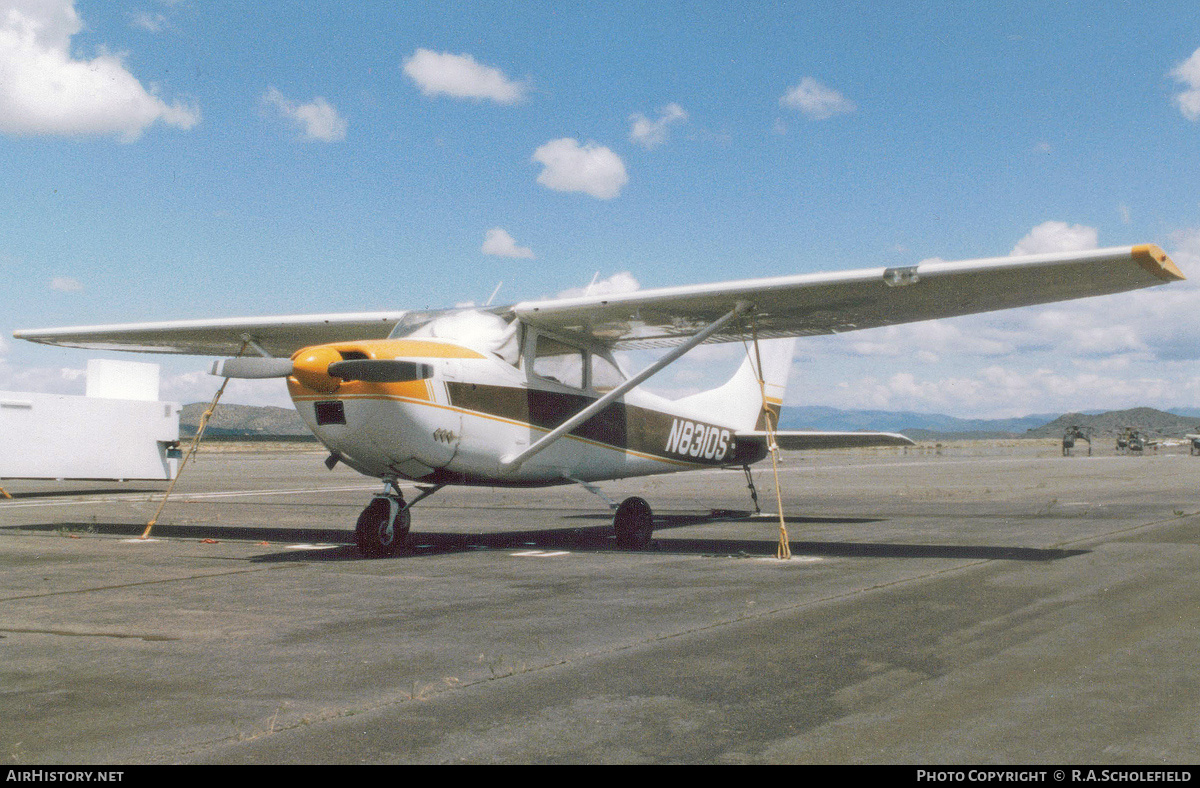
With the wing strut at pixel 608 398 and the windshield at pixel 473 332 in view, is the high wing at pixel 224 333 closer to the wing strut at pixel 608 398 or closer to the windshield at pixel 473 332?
the windshield at pixel 473 332

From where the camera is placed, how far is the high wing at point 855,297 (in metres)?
8.64

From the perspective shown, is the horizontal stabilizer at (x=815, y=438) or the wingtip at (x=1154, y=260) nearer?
the wingtip at (x=1154, y=260)

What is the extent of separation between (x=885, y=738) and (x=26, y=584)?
7.08m

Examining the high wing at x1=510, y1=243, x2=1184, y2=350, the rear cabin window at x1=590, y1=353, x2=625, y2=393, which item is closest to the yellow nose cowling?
the high wing at x1=510, y1=243, x2=1184, y2=350

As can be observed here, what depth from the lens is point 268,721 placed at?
12.1ft

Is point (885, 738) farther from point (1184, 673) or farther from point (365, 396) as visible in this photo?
point (365, 396)

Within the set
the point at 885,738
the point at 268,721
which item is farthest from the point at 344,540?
the point at 885,738

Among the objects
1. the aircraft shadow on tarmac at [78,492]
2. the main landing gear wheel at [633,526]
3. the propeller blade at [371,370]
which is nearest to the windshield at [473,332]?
the propeller blade at [371,370]

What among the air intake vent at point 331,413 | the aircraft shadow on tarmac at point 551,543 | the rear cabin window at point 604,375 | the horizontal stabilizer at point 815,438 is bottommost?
the aircraft shadow on tarmac at point 551,543

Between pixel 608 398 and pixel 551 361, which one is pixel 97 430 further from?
pixel 608 398

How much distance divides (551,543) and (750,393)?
5.13 meters

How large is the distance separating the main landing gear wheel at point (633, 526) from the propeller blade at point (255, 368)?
4239mm

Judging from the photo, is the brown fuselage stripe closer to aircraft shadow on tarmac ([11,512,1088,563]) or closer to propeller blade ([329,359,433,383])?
propeller blade ([329,359,433,383])

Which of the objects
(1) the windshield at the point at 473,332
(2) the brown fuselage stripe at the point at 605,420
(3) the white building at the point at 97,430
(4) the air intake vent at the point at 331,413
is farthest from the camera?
(3) the white building at the point at 97,430
